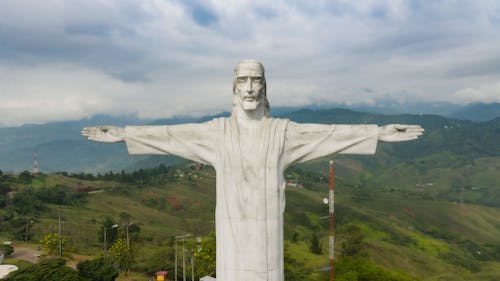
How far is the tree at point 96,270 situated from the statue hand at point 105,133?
36.2 m

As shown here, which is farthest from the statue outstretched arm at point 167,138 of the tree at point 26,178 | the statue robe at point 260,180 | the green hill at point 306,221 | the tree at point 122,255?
the tree at point 26,178

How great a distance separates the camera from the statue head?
28.5 ft

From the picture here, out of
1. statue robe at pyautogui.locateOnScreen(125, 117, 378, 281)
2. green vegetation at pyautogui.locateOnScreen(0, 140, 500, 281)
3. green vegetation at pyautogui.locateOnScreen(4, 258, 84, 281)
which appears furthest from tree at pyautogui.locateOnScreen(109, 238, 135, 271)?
statue robe at pyautogui.locateOnScreen(125, 117, 378, 281)

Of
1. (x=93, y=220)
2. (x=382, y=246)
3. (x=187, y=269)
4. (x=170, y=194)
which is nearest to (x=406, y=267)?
(x=382, y=246)

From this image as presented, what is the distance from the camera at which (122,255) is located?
56.0 metres

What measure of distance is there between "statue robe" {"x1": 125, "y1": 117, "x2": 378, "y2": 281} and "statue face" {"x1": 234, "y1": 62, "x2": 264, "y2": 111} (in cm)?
53

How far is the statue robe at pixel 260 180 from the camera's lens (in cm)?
879

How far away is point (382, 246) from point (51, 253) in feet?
245

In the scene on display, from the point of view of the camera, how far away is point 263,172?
879cm

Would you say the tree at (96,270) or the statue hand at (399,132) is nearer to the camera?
the statue hand at (399,132)

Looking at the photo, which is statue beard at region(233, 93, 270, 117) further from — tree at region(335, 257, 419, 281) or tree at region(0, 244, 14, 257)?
tree at region(0, 244, 14, 257)

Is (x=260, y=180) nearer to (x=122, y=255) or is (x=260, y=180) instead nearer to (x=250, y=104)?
(x=250, y=104)

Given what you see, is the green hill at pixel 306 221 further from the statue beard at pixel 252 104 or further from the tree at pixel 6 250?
the statue beard at pixel 252 104

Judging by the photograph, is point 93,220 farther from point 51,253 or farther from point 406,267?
point 406,267
